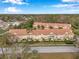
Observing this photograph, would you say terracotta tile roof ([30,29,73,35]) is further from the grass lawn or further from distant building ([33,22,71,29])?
the grass lawn

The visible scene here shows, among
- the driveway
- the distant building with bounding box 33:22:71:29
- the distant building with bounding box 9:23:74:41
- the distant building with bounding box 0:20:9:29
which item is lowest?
the driveway

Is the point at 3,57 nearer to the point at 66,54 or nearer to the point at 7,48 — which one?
the point at 7,48

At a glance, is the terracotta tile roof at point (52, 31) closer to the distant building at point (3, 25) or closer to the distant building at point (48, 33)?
the distant building at point (48, 33)

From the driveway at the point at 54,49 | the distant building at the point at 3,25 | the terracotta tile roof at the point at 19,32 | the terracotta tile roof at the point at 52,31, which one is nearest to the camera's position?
the driveway at the point at 54,49

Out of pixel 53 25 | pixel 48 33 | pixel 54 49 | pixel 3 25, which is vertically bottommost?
pixel 54 49

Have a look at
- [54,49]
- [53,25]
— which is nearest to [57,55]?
[54,49]

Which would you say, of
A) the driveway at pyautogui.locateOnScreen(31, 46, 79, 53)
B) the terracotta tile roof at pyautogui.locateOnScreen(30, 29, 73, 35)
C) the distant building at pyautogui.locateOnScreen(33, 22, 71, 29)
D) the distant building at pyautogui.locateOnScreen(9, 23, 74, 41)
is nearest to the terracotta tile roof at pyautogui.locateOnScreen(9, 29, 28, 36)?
the distant building at pyautogui.locateOnScreen(9, 23, 74, 41)

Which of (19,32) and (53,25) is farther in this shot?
(53,25)

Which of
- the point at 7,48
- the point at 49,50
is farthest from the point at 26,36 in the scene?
the point at 7,48

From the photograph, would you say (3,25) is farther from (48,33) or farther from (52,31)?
(52,31)

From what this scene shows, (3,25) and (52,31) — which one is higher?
A: (3,25)

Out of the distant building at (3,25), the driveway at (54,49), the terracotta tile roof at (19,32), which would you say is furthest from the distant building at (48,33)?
the driveway at (54,49)

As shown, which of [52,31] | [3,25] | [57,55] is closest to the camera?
[57,55]
